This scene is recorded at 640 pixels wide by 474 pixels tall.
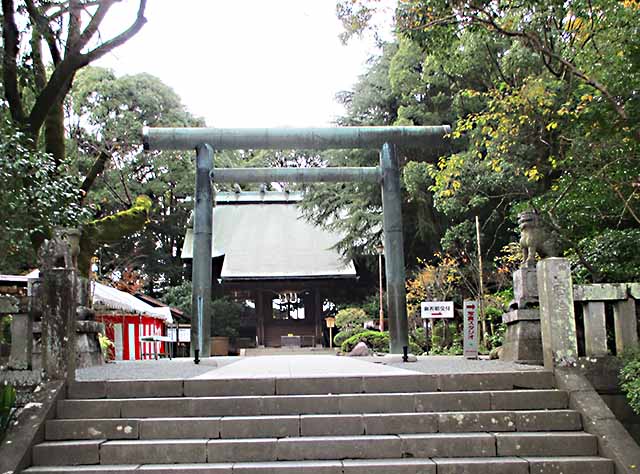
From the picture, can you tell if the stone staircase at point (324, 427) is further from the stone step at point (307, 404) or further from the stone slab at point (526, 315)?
the stone slab at point (526, 315)

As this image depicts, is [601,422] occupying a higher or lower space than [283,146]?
lower

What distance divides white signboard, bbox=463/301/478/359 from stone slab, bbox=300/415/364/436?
4760mm

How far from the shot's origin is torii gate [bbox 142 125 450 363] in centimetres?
1034

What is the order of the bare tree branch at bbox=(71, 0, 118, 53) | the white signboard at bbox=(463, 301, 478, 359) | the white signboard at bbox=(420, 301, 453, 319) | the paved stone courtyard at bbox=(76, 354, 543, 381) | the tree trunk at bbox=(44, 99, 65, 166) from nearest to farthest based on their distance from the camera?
the paved stone courtyard at bbox=(76, 354, 543, 381), the white signboard at bbox=(463, 301, 478, 359), the bare tree branch at bbox=(71, 0, 118, 53), the tree trunk at bbox=(44, 99, 65, 166), the white signboard at bbox=(420, 301, 453, 319)

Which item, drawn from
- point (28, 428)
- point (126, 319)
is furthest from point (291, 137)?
point (126, 319)

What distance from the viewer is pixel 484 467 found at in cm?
494

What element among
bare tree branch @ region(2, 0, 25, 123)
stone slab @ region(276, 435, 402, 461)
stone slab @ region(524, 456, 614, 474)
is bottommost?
stone slab @ region(524, 456, 614, 474)

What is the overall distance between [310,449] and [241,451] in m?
0.60

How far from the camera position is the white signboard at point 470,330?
32.1 feet

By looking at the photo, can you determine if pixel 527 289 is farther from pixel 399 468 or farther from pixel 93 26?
pixel 93 26

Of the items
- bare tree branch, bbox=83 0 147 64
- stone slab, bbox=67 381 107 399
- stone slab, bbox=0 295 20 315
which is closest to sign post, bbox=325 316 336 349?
bare tree branch, bbox=83 0 147 64

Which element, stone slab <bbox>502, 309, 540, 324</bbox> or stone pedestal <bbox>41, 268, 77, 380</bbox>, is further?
stone slab <bbox>502, 309, 540, 324</bbox>

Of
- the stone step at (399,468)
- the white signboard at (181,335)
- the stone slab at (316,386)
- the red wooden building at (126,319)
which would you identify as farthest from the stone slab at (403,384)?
the red wooden building at (126,319)

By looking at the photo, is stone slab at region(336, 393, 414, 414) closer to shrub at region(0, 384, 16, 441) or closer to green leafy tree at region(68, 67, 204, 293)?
shrub at region(0, 384, 16, 441)
